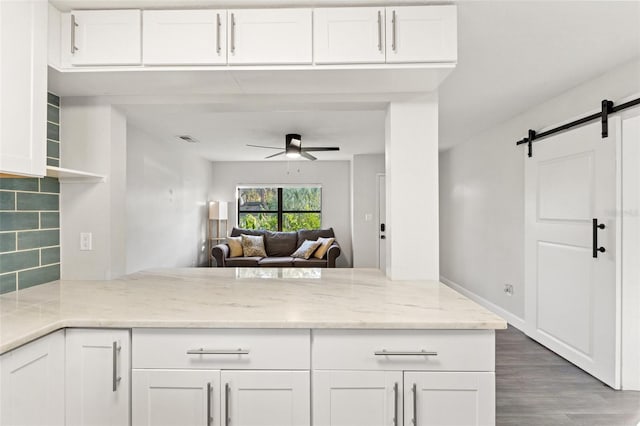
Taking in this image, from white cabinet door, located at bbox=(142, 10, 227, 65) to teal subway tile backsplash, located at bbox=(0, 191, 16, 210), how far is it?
89cm

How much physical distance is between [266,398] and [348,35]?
1.55 m

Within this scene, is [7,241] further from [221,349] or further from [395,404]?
[395,404]

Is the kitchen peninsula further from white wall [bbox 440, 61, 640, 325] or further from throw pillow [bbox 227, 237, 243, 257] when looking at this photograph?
throw pillow [bbox 227, 237, 243, 257]

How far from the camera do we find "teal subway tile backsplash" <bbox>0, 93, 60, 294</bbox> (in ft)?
5.62

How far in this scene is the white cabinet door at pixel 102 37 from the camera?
170cm

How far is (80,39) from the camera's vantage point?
1.72m

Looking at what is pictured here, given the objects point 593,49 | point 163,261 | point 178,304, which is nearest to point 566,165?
point 593,49

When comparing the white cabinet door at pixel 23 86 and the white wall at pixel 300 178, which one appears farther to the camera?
the white wall at pixel 300 178

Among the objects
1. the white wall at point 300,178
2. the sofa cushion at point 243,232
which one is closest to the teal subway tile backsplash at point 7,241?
the sofa cushion at point 243,232

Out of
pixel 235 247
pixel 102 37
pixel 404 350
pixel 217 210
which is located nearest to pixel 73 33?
pixel 102 37

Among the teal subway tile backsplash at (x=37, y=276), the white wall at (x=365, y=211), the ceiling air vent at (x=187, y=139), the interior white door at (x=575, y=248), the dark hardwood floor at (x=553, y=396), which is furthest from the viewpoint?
the white wall at (x=365, y=211)

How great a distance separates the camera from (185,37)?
1693mm

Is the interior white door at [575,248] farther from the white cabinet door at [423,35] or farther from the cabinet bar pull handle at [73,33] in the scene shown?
the cabinet bar pull handle at [73,33]

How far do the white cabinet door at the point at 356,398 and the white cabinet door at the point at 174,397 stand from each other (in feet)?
1.22
